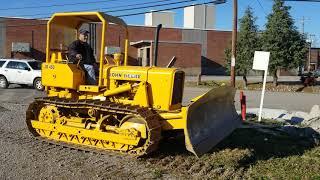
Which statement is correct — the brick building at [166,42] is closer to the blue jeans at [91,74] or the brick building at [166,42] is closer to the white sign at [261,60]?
the white sign at [261,60]

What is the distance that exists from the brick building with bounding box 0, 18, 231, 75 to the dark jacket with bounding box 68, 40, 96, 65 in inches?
1490

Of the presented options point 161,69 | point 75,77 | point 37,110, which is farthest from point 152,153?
point 37,110

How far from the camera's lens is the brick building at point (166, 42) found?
5425 centimetres

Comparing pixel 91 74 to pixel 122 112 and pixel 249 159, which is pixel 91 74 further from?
pixel 249 159

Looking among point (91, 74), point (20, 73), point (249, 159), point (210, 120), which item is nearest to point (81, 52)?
point (91, 74)

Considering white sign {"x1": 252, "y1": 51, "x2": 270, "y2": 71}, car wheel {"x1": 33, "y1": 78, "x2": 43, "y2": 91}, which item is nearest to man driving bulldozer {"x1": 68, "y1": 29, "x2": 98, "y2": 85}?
white sign {"x1": 252, "y1": 51, "x2": 270, "y2": 71}

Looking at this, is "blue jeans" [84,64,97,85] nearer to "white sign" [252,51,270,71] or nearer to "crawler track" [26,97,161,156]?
"crawler track" [26,97,161,156]

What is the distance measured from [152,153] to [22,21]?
4981 centimetres

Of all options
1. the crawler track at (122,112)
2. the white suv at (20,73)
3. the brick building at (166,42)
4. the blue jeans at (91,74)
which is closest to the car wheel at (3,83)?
the white suv at (20,73)

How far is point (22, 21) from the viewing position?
55.1m

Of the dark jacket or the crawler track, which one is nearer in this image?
the crawler track

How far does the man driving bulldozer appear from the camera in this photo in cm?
948

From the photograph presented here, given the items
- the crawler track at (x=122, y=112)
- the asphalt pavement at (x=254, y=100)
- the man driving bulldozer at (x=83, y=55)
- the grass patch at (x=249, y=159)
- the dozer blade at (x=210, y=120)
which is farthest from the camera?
the asphalt pavement at (x=254, y=100)

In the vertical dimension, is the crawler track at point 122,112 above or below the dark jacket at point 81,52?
below
